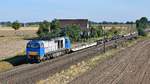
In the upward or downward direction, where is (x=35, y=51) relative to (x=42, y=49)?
downward

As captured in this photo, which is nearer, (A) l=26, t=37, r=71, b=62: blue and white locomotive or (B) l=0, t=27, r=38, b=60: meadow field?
(A) l=26, t=37, r=71, b=62: blue and white locomotive

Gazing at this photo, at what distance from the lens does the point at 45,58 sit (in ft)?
159

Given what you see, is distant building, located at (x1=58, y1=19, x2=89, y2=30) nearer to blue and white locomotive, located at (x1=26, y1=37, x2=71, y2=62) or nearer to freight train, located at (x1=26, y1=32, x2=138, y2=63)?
freight train, located at (x1=26, y1=32, x2=138, y2=63)

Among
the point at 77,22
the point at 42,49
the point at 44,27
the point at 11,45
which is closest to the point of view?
the point at 42,49

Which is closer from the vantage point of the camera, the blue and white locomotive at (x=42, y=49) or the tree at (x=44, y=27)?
the blue and white locomotive at (x=42, y=49)

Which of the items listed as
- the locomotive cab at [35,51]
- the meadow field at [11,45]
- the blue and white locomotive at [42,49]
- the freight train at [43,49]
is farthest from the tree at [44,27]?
the locomotive cab at [35,51]

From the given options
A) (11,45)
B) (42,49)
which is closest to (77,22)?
(11,45)

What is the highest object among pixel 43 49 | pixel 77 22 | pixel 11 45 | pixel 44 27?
pixel 43 49

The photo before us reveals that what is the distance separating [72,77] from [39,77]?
3.39 m

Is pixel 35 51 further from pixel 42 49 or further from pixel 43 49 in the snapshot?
pixel 43 49

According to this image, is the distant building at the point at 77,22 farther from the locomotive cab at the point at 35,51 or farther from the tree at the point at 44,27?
the locomotive cab at the point at 35,51

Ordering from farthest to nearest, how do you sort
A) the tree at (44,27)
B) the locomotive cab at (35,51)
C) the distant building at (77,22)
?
the distant building at (77,22)
the tree at (44,27)
the locomotive cab at (35,51)

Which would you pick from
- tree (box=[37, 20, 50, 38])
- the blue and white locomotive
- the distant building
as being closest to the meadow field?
tree (box=[37, 20, 50, 38])

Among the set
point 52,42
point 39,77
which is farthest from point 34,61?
point 39,77
